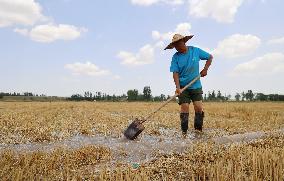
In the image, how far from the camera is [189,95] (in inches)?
332

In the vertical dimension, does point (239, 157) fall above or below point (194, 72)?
below

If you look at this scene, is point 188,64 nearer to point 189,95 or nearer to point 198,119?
point 189,95

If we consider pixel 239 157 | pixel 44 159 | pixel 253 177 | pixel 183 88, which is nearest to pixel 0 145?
pixel 44 159

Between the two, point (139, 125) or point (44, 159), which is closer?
point (44, 159)

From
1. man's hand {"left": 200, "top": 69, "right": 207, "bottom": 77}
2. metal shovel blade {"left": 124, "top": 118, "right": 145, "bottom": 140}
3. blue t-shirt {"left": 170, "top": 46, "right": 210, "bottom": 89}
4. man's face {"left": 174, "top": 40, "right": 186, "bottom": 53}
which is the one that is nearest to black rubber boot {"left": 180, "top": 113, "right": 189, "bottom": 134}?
blue t-shirt {"left": 170, "top": 46, "right": 210, "bottom": 89}

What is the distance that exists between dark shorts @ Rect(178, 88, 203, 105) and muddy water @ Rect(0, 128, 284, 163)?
743mm

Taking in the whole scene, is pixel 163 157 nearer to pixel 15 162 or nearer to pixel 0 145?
pixel 15 162

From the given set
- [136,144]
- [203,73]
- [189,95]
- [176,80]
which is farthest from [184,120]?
[136,144]

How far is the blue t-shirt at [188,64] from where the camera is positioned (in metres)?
8.24

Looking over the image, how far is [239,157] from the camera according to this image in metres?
4.85

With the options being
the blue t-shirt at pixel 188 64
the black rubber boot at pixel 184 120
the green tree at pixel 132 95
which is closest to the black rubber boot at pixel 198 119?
the black rubber boot at pixel 184 120

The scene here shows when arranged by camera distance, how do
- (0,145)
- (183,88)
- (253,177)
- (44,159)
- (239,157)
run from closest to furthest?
(253,177), (239,157), (44,159), (0,145), (183,88)

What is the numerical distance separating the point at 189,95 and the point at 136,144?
76.0 inches

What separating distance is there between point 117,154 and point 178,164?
1397 millimetres
